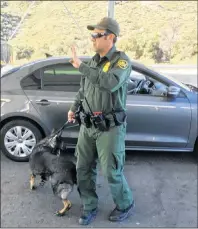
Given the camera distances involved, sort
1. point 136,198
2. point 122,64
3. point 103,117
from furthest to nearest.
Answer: point 136,198, point 103,117, point 122,64

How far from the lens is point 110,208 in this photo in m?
3.30

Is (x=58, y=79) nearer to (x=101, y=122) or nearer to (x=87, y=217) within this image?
(x=101, y=122)

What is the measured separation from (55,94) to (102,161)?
5.82 ft

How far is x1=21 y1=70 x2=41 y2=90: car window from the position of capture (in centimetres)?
440

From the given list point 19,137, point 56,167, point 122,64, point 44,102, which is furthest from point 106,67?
point 19,137

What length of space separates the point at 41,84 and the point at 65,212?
190 centimetres

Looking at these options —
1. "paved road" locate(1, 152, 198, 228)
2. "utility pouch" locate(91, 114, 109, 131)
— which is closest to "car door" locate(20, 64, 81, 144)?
"paved road" locate(1, 152, 198, 228)

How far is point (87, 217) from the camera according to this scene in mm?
3039

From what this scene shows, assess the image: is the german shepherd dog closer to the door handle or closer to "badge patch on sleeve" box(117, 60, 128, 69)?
the door handle

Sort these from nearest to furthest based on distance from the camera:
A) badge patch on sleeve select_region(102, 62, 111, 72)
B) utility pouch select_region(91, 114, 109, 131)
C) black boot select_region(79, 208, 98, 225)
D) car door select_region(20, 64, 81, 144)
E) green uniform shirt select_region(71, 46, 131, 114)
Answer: green uniform shirt select_region(71, 46, 131, 114) < badge patch on sleeve select_region(102, 62, 111, 72) < utility pouch select_region(91, 114, 109, 131) < black boot select_region(79, 208, 98, 225) < car door select_region(20, 64, 81, 144)

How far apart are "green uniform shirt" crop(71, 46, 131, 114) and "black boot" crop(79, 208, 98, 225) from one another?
1.01 metres

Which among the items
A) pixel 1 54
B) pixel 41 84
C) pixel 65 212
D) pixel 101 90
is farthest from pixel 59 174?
pixel 1 54

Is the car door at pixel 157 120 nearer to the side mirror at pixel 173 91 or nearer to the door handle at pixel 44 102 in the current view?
the side mirror at pixel 173 91

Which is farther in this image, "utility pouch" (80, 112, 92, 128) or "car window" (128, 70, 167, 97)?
"car window" (128, 70, 167, 97)
